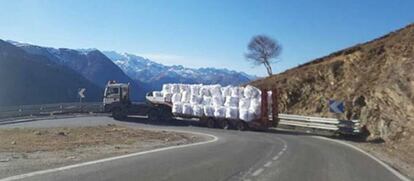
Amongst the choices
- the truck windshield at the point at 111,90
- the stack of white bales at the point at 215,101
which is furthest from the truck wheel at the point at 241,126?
the truck windshield at the point at 111,90

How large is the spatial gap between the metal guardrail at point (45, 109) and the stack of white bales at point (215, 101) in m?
12.6

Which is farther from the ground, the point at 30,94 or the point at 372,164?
the point at 30,94

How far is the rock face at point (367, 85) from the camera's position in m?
33.2

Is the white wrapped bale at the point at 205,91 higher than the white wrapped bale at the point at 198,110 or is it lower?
higher

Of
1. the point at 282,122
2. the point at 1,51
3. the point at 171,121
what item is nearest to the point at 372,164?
the point at 282,122

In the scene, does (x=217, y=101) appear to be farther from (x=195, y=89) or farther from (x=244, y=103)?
(x=195, y=89)

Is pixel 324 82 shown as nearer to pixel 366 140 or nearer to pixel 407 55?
pixel 407 55

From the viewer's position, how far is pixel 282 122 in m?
43.3

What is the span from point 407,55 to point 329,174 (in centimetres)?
2994

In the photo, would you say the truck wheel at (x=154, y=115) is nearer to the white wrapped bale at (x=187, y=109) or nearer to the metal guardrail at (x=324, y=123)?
the white wrapped bale at (x=187, y=109)

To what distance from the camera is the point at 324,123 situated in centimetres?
3756

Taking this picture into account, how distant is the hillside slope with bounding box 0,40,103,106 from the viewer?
107m

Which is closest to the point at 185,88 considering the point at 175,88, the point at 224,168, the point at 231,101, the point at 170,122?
the point at 175,88

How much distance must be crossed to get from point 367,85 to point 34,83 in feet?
276
